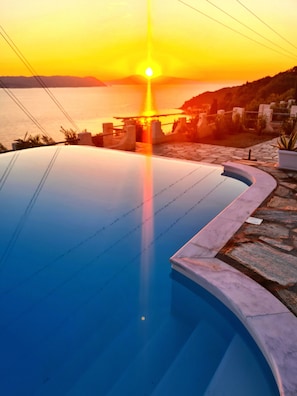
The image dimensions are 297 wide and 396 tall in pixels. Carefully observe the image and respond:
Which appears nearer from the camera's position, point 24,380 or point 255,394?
point 255,394

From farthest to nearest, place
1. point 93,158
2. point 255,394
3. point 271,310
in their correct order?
point 93,158 < point 271,310 < point 255,394

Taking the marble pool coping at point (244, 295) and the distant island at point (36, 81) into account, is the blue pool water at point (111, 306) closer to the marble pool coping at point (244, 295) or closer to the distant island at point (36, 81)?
the marble pool coping at point (244, 295)

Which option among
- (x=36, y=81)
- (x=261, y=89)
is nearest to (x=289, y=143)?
(x=36, y=81)

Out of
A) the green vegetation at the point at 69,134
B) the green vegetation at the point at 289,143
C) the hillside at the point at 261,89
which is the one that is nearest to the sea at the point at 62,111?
the green vegetation at the point at 69,134

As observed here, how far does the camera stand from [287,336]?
92.5 inches

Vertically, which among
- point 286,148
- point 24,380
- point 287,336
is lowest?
point 24,380

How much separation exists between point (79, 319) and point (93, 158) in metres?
6.57

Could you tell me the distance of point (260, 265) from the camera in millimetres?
3328

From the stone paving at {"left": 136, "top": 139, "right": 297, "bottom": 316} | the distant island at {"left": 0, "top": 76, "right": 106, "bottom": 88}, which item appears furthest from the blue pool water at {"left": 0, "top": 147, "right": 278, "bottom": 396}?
the distant island at {"left": 0, "top": 76, "right": 106, "bottom": 88}

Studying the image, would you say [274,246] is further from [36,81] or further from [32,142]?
[36,81]

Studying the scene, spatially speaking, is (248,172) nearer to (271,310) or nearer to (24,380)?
(271,310)

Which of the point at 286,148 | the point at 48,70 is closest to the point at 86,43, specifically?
the point at 48,70

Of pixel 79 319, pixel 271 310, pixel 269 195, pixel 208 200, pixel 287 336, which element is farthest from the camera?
pixel 208 200

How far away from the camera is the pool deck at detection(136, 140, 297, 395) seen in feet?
7.68
